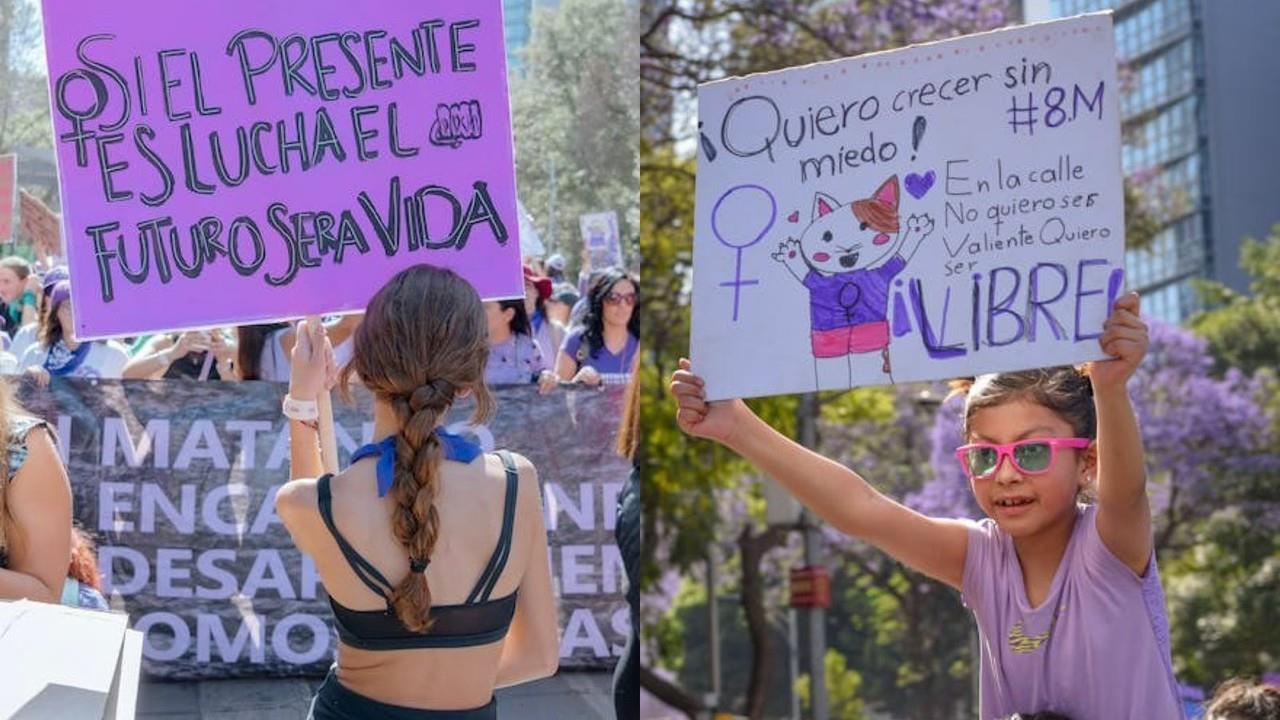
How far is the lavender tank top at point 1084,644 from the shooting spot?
352 cm

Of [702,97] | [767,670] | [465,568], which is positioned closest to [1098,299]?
[702,97]

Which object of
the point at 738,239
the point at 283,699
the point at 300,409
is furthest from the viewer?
the point at 283,699

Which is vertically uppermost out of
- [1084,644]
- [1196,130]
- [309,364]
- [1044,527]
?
[1196,130]

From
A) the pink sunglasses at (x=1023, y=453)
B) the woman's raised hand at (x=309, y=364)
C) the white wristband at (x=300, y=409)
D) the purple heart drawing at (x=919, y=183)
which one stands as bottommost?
the pink sunglasses at (x=1023, y=453)

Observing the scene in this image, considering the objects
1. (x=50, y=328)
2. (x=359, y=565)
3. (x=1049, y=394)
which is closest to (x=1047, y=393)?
(x=1049, y=394)

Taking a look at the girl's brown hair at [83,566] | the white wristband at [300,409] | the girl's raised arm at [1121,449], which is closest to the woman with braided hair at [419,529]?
the white wristband at [300,409]

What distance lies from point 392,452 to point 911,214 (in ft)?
4.06

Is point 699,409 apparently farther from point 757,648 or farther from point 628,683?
point 757,648

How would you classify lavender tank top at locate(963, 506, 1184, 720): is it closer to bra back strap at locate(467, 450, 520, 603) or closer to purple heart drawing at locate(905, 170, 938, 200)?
purple heart drawing at locate(905, 170, 938, 200)

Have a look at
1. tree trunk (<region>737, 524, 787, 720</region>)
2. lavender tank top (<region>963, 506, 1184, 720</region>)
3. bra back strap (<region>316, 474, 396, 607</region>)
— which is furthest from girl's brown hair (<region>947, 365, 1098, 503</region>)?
tree trunk (<region>737, 524, 787, 720</region>)

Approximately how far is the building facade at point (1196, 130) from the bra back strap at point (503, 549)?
466cm

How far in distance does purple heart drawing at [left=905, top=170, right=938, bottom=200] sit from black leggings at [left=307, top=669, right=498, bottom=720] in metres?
1.36

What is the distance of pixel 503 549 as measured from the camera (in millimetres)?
3275

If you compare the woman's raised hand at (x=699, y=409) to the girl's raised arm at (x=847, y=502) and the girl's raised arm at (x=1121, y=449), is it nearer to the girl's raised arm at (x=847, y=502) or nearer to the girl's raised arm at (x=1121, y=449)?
the girl's raised arm at (x=847, y=502)
